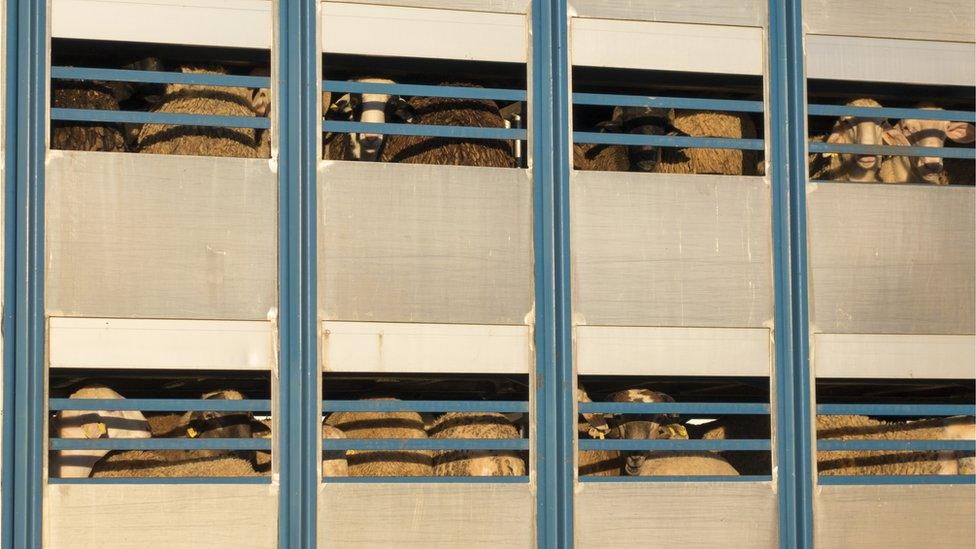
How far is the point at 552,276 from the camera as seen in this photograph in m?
8.99

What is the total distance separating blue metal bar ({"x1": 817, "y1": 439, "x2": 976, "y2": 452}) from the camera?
923cm

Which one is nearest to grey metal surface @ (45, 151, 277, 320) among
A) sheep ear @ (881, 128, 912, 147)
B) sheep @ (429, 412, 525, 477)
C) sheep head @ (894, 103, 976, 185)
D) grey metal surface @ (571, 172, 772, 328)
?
sheep @ (429, 412, 525, 477)

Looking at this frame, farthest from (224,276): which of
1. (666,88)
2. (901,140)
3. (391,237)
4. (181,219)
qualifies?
(901,140)

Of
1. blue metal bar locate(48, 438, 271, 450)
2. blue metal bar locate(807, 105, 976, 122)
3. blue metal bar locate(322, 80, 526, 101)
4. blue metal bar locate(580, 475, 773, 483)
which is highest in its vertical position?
blue metal bar locate(322, 80, 526, 101)

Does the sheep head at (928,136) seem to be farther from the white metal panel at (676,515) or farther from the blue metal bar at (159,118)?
the blue metal bar at (159,118)

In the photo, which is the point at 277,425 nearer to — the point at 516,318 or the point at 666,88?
the point at 516,318

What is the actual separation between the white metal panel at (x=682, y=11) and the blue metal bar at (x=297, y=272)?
1.77 meters

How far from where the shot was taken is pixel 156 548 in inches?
328

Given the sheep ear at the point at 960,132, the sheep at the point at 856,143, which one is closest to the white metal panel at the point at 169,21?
the sheep at the point at 856,143

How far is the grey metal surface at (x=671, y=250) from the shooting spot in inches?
356

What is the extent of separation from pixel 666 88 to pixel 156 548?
176 inches

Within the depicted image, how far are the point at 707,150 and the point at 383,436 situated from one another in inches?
112

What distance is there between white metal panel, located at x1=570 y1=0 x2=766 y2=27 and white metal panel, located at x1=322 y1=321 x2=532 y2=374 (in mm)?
2080

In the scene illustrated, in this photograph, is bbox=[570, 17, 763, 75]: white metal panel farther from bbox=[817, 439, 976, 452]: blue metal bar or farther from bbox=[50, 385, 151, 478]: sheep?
bbox=[50, 385, 151, 478]: sheep
